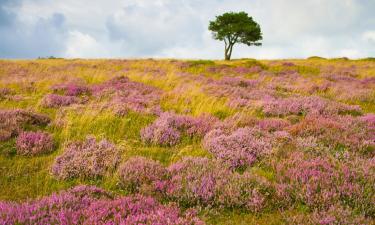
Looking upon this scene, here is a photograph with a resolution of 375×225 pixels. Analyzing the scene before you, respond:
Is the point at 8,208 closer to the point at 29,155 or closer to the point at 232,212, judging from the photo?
the point at 29,155

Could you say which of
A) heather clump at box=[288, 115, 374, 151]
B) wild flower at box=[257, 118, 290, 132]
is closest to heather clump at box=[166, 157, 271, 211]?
heather clump at box=[288, 115, 374, 151]

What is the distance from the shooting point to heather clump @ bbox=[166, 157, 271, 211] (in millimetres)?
4609

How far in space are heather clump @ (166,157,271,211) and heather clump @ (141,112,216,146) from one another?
1.89 m

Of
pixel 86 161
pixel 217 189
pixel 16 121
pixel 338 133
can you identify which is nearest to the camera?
pixel 217 189

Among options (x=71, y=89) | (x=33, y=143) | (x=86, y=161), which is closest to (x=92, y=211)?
(x=86, y=161)

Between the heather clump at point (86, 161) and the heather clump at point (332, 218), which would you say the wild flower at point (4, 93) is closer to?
the heather clump at point (86, 161)

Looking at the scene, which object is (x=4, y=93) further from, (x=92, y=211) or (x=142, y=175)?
(x=92, y=211)

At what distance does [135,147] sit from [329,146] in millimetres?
4060

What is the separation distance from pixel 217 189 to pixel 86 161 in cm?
245

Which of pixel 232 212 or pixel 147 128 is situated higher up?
pixel 147 128

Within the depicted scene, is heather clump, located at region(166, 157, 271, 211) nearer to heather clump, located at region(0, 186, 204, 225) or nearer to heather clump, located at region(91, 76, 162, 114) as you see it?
heather clump, located at region(0, 186, 204, 225)

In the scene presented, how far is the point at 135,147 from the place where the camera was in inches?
269

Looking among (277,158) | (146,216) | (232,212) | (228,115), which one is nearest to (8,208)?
(146,216)

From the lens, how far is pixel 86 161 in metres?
5.71
